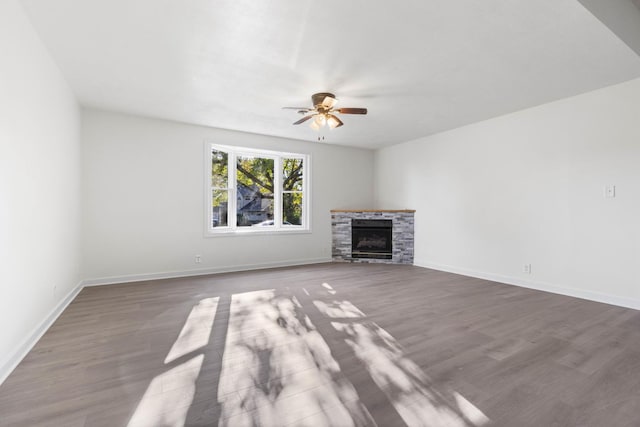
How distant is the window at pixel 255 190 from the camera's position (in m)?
5.32

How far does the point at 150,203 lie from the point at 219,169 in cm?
125

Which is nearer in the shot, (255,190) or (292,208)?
(255,190)

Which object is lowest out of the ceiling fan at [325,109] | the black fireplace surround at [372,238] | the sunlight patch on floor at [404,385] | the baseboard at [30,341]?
the sunlight patch on floor at [404,385]

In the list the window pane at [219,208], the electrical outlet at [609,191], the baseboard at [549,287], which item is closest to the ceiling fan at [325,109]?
the window pane at [219,208]

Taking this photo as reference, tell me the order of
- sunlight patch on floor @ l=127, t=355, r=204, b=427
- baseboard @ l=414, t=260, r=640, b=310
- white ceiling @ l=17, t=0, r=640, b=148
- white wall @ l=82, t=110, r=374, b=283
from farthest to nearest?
1. white wall @ l=82, t=110, r=374, b=283
2. baseboard @ l=414, t=260, r=640, b=310
3. white ceiling @ l=17, t=0, r=640, b=148
4. sunlight patch on floor @ l=127, t=355, r=204, b=427

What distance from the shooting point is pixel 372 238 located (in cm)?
649

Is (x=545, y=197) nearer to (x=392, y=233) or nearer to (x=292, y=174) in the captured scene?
(x=392, y=233)

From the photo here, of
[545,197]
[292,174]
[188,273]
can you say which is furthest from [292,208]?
[545,197]

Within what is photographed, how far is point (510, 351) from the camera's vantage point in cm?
235

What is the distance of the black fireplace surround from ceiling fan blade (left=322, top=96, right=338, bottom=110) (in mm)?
3231

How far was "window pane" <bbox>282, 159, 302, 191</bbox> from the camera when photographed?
6121 mm

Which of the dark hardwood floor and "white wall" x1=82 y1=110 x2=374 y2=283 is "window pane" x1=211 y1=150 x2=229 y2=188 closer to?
"white wall" x1=82 y1=110 x2=374 y2=283

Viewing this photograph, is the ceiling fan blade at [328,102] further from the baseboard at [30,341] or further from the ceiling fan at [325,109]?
the baseboard at [30,341]

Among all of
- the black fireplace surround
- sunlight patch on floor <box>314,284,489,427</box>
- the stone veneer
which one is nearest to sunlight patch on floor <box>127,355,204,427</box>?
sunlight patch on floor <box>314,284,489,427</box>
